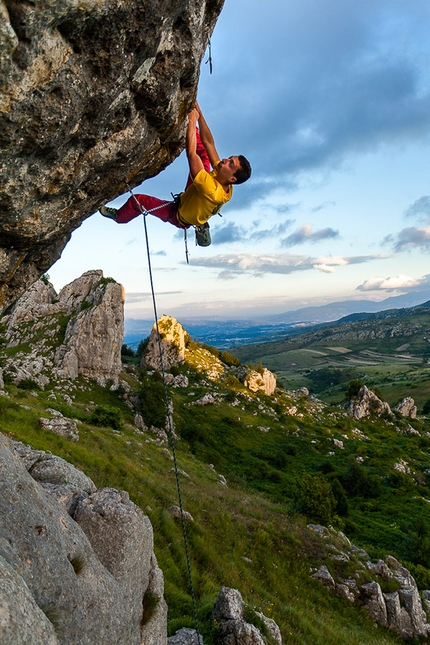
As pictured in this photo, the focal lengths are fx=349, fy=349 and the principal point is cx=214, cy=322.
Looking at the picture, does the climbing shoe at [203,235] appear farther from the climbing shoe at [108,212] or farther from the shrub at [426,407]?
the shrub at [426,407]

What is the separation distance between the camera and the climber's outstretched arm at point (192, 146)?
7.23 meters

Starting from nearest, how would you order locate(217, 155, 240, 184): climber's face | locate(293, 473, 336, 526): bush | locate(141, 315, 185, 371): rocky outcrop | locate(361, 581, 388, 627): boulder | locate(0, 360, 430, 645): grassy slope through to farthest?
locate(217, 155, 240, 184): climber's face
locate(0, 360, 430, 645): grassy slope
locate(361, 581, 388, 627): boulder
locate(293, 473, 336, 526): bush
locate(141, 315, 185, 371): rocky outcrop

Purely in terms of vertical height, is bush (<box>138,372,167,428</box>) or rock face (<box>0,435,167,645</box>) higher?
rock face (<box>0,435,167,645</box>)

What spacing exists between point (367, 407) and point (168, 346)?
47527 millimetres

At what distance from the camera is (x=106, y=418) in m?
31.6

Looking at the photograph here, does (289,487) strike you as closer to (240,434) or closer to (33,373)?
(240,434)

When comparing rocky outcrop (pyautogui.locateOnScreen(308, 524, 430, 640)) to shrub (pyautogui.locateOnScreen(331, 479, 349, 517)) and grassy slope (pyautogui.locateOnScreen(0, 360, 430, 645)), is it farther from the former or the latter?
shrub (pyautogui.locateOnScreen(331, 479, 349, 517))

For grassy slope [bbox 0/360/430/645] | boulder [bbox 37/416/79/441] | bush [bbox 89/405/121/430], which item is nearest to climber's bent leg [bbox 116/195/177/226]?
grassy slope [bbox 0/360/430/645]

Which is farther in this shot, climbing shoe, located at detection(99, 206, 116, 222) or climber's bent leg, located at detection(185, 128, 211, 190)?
climbing shoe, located at detection(99, 206, 116, 222)

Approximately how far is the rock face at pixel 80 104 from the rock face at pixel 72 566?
14.4 feet

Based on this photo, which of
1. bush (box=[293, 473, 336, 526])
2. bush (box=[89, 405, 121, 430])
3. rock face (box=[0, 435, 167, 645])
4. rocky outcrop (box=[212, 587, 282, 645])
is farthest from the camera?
bush (box=[89, 405, 121, 430])

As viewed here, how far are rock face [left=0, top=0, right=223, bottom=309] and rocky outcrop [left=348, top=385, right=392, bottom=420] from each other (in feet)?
268

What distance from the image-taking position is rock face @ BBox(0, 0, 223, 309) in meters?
4.14

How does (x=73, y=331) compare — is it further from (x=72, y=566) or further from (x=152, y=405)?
(x=72, y=566)
